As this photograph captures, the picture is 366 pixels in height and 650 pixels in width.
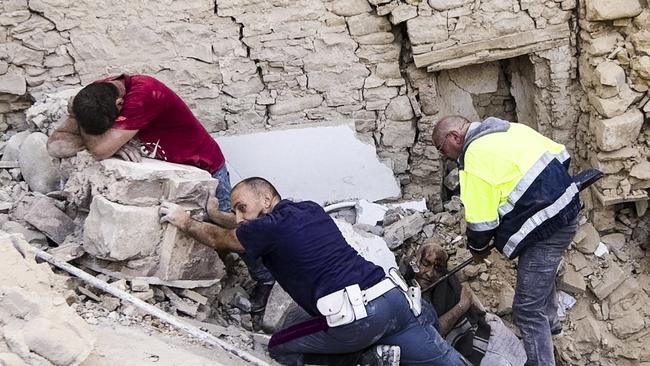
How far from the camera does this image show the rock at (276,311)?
17.6 feet

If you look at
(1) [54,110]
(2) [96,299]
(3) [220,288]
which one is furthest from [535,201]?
(1) [54,110]

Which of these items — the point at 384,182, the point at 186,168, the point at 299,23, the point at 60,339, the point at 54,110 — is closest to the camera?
the point at 60,339

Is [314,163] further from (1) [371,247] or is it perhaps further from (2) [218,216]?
(2) [218,216]

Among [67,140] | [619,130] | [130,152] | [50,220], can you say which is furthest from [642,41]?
[50,220]

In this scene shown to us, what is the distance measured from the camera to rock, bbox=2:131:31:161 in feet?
19.1

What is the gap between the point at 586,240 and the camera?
6.39m

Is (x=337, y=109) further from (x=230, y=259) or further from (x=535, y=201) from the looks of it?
(x=535, y=201)

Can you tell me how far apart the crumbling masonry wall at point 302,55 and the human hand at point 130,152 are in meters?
0.90

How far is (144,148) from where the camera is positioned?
17.4 ft

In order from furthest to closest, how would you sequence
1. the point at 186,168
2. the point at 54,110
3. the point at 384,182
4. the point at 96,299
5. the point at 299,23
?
the point at 384,182, the point at 299,23, the point at 54,110, the point at 186,168, the point at 96,299

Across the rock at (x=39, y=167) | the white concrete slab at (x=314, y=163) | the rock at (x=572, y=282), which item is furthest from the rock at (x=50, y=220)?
the rock at (x=572, y=282)

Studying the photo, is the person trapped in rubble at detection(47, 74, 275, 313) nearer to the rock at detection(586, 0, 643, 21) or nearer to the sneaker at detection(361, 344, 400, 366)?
the sneaker at detection(361, 344, 400, 366)

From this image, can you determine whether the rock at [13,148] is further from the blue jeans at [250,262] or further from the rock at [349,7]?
the rock at [349,7]

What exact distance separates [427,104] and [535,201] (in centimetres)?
186
